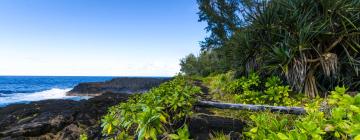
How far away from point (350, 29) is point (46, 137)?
22.2 ft

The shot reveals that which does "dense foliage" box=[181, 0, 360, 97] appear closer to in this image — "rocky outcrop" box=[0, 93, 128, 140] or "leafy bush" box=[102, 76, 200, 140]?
"leafy bush" box=[102, 76, 200, 140]

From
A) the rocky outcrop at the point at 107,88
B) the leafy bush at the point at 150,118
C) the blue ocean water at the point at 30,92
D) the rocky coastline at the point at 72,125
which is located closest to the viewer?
the leafy bush at the point at 150,118

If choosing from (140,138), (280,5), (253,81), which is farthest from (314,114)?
(280,5)

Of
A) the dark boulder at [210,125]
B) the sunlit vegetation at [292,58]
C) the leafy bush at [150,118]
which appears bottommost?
the dark boulder at [210,125]

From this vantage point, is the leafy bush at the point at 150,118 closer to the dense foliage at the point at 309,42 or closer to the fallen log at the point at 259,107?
the fallen log at the point at 259,107

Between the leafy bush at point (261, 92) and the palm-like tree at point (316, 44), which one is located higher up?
the palm-like tree at point (316, 44)

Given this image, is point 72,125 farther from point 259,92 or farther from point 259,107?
point 259,107

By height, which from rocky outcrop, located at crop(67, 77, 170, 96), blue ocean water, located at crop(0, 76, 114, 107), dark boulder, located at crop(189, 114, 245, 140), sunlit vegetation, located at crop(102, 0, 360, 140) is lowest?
blue ocean water, located at crop(0, 76, 114, 107)

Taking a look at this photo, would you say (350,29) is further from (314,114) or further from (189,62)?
(189,62)

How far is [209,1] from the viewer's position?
1659cm

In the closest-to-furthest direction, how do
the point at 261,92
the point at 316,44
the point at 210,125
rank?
the point at 210,125
the point at 261,92
the point at 316,44

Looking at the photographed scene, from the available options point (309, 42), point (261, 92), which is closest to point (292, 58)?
point (309, 42)

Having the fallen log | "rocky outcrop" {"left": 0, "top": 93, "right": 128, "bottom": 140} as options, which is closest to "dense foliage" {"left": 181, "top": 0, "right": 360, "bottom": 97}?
the fallen log

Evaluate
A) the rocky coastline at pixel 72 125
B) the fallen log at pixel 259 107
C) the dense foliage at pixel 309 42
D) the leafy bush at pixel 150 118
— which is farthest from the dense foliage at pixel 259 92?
the leafy bush at pixel 150 118
